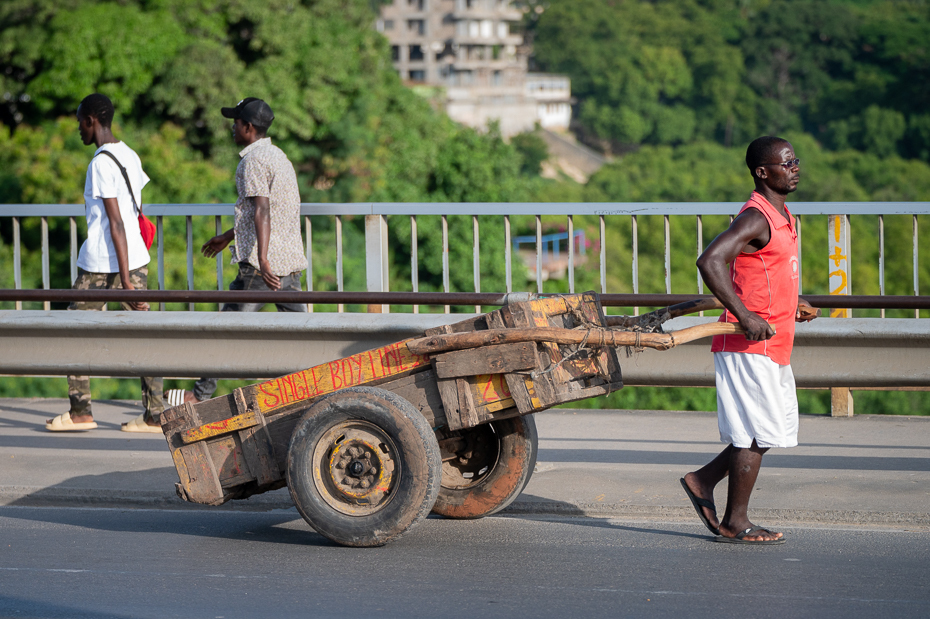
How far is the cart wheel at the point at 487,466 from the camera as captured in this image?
509 centimetres

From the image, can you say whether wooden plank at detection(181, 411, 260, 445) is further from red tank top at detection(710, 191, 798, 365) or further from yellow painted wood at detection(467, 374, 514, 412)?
red tank top at detection(710, 191, 798, 365)

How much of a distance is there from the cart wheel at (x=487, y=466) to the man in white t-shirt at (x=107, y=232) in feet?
8.76

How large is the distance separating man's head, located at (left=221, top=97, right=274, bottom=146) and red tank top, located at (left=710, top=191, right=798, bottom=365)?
135 inches

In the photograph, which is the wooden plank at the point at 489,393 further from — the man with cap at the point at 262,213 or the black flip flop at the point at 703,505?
the man with cap at the point at 262,213

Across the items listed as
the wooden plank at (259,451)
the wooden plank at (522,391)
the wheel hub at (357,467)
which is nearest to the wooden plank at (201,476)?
the wooden plank at (259,451)

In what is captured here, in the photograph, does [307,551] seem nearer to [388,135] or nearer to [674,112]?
[388,135]

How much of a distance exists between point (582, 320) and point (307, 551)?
1.57m

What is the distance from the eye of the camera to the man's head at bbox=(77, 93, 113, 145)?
23.3ft

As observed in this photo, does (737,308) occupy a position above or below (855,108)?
below

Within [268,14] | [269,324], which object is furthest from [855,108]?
[269,324]

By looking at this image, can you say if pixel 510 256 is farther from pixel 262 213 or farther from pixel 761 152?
pixel 761 152

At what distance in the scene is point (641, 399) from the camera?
1134 inches

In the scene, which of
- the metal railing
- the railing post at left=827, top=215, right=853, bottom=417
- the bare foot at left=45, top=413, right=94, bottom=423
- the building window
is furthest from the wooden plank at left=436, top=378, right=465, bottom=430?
the building window

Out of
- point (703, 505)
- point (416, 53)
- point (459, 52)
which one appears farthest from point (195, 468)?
point (416, 53)
